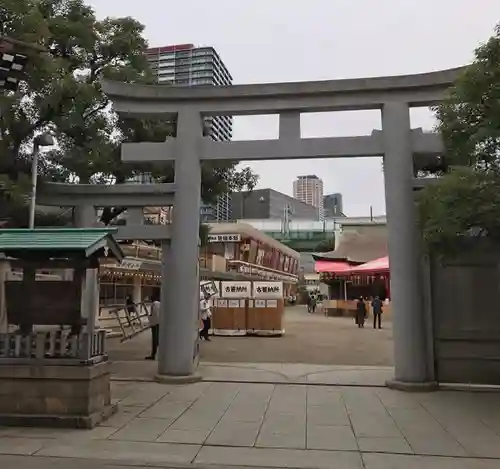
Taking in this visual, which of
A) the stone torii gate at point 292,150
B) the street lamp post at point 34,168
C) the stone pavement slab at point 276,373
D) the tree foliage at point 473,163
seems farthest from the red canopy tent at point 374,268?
the street lamp post at point 34,168

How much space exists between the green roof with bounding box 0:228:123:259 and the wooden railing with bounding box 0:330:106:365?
119cm

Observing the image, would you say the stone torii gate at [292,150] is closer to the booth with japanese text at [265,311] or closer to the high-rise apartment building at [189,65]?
the high-rise apartment building at [189,65]

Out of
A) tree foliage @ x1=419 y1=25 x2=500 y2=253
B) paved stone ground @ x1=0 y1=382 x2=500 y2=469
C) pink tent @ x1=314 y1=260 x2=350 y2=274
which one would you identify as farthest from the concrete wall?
pink tent @ x1=314 y1=260 x2=350 y2=274

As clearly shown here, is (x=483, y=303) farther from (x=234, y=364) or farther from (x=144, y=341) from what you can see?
(x=144, y=341)

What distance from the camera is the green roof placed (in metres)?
7.45

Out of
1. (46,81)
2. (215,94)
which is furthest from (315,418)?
(46,81)

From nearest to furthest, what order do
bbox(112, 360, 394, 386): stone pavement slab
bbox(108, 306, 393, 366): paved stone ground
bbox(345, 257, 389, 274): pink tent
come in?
1. bbox(112, 360, 394, 386): stone pavement slab
2. bbox(108, 306, 393, 366): paved stone ground
3. bbox(345, 257, 389, 274): pink tent

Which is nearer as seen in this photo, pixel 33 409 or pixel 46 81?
pixel 33 409

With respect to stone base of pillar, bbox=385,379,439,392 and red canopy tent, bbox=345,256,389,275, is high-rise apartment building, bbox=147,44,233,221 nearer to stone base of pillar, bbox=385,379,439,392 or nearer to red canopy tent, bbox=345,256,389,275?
stone base of pillar, bbox=385,379,439,392

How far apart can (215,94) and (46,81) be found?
328cm

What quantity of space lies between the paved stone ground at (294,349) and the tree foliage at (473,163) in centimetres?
667

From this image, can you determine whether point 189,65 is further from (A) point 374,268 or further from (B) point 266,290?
(A) point 374,268

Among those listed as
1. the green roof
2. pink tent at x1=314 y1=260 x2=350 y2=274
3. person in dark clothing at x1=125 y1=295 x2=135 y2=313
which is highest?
pink tent at x1=314 y1=260 x2=350 y2=274

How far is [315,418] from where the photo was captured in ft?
25.3
